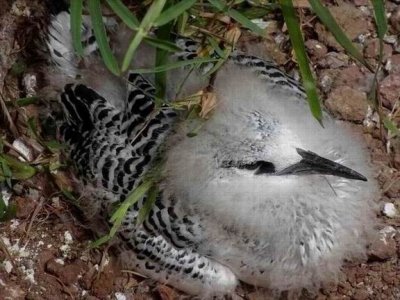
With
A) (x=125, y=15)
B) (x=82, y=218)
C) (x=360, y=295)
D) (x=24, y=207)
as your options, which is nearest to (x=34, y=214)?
(x=24, y=207)

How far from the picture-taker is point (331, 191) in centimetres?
259

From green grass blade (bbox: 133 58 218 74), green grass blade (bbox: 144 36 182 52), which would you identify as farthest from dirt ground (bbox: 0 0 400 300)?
green grass blade (bbox: 144 36 182 52)

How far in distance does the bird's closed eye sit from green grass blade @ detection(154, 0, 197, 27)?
402 millimetres

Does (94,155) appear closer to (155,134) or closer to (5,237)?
(155,134)

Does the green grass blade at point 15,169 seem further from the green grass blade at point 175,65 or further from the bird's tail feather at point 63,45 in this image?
the green grass blade at point 175,65

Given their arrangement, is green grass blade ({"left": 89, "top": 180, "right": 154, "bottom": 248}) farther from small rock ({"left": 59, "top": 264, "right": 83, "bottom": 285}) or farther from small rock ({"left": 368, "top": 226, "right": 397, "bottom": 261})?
small rock ({"left": 368, "top": 226, "right": 397, "bottom": 261})

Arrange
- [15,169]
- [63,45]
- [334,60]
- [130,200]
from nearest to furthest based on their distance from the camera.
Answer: [130,200] < [63,45] < [15,169] < [334,60]

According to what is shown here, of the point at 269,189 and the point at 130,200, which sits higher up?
the point at 269,189

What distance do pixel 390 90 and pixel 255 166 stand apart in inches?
39.7

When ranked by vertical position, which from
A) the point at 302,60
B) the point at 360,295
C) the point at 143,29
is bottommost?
the point at 360,295

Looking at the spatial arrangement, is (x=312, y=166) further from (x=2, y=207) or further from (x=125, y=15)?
(x=2, y=207)

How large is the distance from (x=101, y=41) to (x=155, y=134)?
32 cm

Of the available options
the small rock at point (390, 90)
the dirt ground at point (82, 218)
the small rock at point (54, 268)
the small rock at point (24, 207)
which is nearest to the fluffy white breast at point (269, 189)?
the dirt ground at point (82, 218)

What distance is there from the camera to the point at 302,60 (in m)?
2.43
